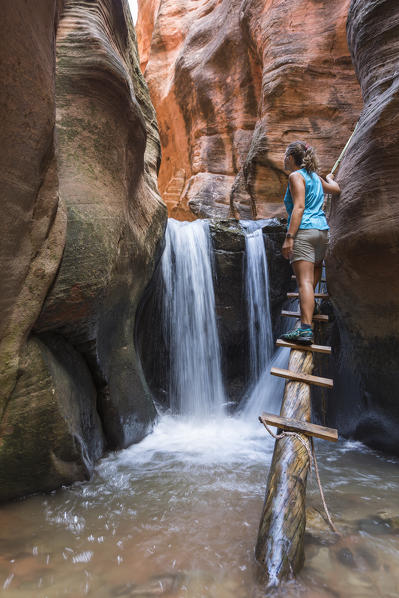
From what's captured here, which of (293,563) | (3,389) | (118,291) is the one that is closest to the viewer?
(293,563)

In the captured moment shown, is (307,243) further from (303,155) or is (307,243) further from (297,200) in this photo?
(303,155)

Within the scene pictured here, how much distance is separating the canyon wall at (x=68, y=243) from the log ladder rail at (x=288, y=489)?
1.81 m

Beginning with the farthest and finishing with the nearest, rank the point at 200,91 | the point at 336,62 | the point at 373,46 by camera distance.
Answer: the point at 200,91 → the point at 336,62 → the point at 373,46

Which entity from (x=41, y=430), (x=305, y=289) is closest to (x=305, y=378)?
(x=305, y=289)

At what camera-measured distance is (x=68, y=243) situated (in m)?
3.40

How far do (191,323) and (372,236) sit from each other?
359 cm

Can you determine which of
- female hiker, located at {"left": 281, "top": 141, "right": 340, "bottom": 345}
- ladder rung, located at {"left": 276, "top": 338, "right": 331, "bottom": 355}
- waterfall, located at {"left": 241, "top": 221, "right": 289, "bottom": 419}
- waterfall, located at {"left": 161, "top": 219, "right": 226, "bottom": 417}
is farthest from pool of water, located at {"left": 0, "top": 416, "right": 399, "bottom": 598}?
waterfall, located at {"left": 241, "top": 221, "right": 289, "bottom": 419}

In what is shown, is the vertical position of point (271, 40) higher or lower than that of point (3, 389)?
higher

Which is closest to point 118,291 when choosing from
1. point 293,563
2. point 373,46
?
point 293,563

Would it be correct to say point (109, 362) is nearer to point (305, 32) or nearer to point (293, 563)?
point (293, 563)

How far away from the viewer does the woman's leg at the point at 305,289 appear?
12.7ft

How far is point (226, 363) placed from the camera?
7.04m

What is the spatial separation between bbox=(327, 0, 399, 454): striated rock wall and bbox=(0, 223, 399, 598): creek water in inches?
30.2

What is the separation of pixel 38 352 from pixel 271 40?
441 inches
